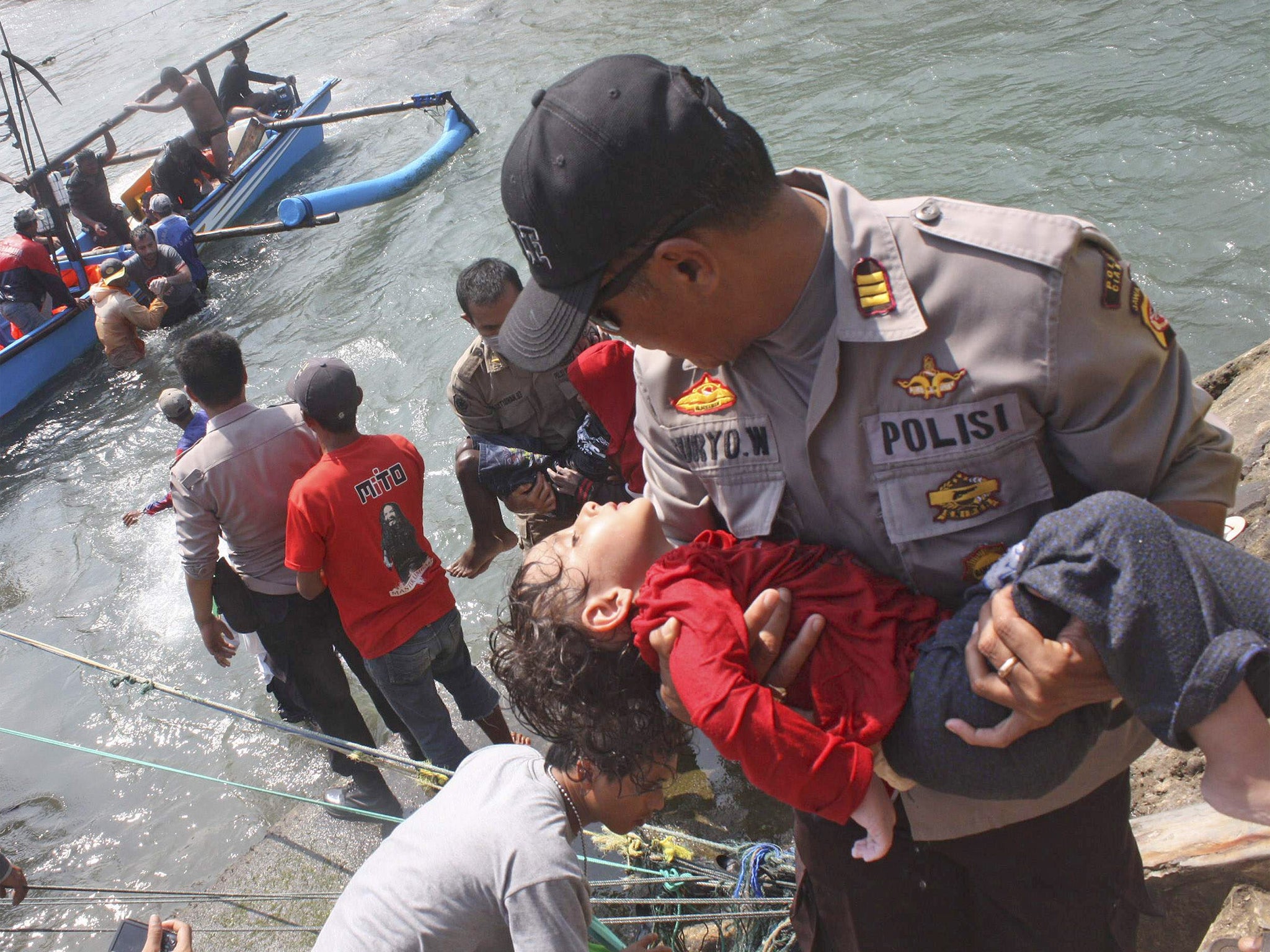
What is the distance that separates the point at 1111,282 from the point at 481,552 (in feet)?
10.9

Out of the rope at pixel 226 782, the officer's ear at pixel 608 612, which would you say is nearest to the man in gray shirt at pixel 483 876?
the officer's ear at pixel 608 612

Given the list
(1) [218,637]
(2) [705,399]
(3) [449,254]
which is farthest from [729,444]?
(3) [449,254]

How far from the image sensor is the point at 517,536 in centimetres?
455

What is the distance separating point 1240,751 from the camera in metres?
1.44

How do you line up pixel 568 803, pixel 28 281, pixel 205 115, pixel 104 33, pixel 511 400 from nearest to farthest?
pixel 568 803 → pixel 511 400 → pixel 28 281 → pixel 205 115 → pixel 104 33

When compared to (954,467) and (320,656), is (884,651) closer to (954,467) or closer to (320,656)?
(954,467)

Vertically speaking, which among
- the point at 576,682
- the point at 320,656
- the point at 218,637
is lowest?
the point at 320,656

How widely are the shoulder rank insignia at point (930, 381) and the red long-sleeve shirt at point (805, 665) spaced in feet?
1.15

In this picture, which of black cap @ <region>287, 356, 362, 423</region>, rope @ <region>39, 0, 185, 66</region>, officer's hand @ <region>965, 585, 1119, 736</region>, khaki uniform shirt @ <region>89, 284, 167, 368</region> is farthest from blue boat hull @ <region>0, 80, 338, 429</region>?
rope @ <region>39, 0, 185, 66</region>

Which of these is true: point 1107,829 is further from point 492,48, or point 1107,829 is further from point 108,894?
point 492,48

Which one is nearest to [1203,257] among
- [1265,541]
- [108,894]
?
[1265,541]

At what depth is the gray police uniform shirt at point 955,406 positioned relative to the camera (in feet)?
5.06

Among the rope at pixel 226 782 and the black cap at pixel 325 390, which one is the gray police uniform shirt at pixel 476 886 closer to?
the rope at pixel 226 782

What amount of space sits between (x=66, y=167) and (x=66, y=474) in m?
4.70
